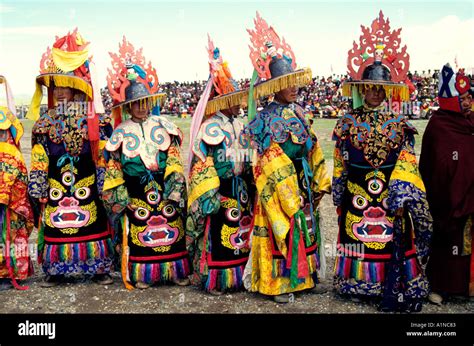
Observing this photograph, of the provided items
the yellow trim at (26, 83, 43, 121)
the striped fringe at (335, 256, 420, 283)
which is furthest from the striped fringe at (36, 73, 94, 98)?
the striped fringe at (335, 256, 420, 283)

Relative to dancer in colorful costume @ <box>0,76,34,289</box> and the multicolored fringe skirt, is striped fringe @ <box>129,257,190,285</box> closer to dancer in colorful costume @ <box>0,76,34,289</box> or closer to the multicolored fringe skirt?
the multicolored fringe skirt

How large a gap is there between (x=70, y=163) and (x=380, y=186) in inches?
124

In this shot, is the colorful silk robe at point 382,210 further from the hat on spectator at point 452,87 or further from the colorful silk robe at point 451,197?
the hat on spectator at point 452,87

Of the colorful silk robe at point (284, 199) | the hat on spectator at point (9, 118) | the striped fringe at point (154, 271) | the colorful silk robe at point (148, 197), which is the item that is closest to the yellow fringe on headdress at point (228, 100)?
the colorful silk robe at point (284, 199)

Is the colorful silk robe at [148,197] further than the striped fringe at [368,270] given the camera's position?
Yes

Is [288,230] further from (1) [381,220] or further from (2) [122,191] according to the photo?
(2) [122,191]

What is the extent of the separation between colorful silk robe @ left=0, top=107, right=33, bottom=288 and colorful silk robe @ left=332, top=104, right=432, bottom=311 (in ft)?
10.7

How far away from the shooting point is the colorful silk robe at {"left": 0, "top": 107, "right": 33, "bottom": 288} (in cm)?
555

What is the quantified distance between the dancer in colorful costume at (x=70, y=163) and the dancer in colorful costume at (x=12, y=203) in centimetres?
16

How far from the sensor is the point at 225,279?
17.7 feet

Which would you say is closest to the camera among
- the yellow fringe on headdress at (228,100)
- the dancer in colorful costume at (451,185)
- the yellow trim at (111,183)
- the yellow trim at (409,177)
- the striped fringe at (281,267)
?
the yellow trim at (409,177)

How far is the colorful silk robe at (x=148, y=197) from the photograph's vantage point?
5.43m

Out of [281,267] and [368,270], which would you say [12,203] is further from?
[368,270]

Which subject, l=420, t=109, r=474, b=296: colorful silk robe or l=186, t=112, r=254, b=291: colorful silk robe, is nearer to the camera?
l=420, t=109, r=474, b=296: colorful silk robe
